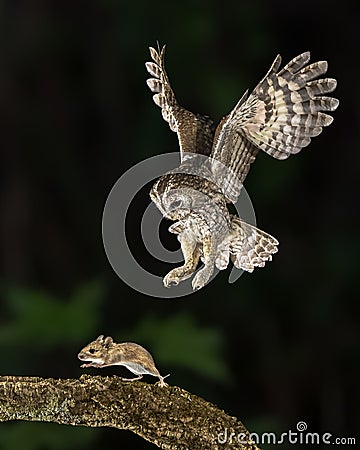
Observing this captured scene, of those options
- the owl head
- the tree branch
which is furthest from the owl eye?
the tree branch

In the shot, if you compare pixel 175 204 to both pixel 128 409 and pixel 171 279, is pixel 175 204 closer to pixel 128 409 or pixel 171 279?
pixel 171 279

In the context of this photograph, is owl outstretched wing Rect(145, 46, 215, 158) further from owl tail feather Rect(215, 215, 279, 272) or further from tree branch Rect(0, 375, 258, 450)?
tree branch Rect(0, 375, 258, 450)

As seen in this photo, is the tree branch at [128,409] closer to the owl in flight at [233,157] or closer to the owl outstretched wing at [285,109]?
the owl in flight at [233,157]

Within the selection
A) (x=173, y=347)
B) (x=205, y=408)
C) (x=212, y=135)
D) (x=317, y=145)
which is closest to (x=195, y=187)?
(x=212, y=135)

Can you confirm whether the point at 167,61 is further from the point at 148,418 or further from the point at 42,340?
the point at 148,418

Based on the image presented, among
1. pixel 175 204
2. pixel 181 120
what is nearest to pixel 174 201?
pixel 175 204
